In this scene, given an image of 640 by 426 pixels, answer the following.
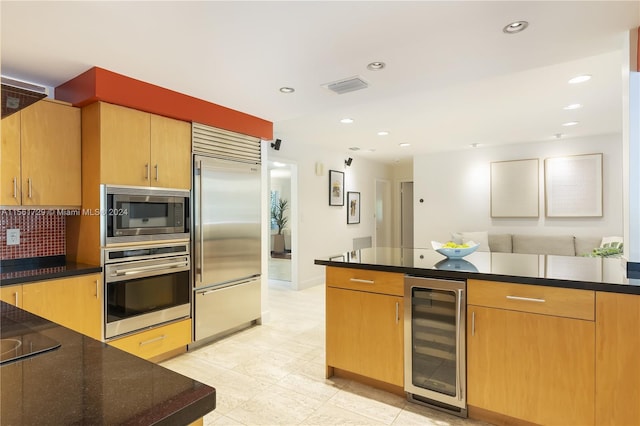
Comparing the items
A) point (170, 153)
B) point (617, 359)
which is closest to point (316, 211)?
point (170, 153)

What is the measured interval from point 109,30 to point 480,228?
6.36 m

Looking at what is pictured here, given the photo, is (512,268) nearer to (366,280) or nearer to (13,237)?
(366,280)

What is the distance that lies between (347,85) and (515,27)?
123 cm

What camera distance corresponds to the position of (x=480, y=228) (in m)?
6.53

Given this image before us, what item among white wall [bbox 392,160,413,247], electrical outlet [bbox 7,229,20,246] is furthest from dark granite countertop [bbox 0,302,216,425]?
white wall [bbox 392,160,413,247]

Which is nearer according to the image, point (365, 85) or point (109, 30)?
point (109, 30)

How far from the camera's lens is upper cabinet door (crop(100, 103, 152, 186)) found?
2582 millimetres

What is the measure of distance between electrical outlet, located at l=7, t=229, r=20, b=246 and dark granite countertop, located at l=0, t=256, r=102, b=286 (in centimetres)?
14

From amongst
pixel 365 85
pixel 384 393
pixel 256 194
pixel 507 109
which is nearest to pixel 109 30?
pixel 365 85

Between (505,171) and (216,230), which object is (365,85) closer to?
(216,230)

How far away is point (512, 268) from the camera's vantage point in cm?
214

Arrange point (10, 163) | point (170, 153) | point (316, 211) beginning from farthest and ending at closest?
point (316, 211) < point (170, 153) < point (10, 163)

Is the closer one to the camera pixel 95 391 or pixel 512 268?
pixel 95 391

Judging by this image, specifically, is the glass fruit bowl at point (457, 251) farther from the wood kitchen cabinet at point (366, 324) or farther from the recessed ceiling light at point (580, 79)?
the recessed ceiling light at point (580, 79)
